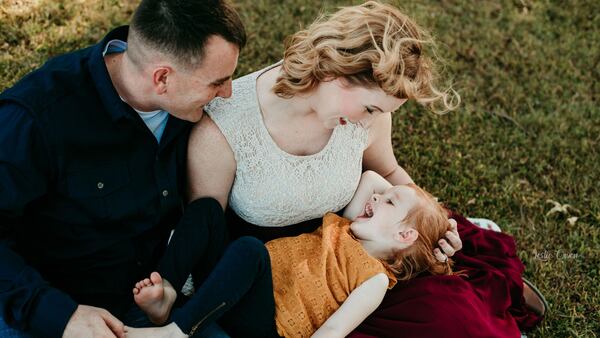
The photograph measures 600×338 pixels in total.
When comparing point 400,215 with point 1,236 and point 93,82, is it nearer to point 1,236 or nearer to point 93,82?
point 93,82

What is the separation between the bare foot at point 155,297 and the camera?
2779mm

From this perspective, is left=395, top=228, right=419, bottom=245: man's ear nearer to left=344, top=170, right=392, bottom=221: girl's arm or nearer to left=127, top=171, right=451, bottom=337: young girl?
left=127, top=171, right=451, bottom=337: young girl

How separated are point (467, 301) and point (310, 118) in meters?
1.25

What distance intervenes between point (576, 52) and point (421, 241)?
12.9 feet

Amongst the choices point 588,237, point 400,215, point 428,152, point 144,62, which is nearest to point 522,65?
point 428,152

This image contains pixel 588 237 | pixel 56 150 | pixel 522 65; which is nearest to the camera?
pixel 56 150

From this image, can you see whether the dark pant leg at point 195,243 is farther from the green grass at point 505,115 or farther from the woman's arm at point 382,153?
the green grass at point 505,115

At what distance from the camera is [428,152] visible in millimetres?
4945

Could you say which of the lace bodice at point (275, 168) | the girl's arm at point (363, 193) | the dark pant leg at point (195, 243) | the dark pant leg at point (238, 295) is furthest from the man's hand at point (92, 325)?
the girl's arm at point (363, 193)

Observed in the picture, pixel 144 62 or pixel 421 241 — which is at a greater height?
pixel 144 62

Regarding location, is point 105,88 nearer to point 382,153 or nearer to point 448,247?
point 382,153

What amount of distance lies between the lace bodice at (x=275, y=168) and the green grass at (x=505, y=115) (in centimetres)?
146

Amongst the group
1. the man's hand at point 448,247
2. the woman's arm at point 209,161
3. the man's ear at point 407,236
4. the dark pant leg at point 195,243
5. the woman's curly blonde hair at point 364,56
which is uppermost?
the woman's curly blonde hair at point 364,56

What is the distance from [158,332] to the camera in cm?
273
